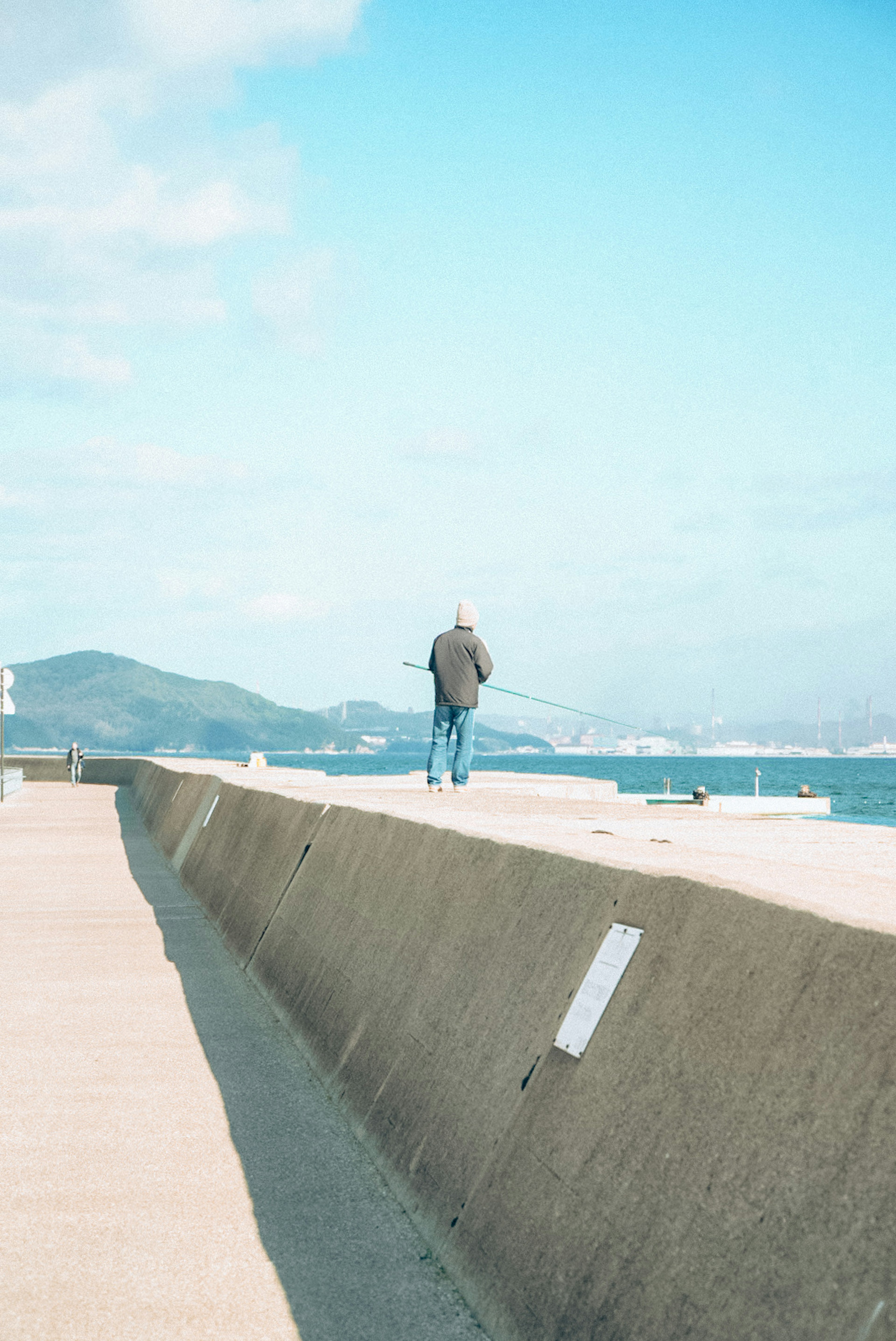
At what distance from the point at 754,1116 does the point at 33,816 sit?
78.9 feet

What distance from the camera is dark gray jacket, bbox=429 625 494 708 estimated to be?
12.9 metres

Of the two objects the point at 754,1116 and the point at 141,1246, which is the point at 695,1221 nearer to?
the point at 754,1116

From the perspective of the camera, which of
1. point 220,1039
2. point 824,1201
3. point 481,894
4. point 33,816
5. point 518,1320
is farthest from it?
point 33,816

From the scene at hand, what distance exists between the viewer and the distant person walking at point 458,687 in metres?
12.9

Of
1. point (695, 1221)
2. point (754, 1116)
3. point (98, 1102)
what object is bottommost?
point (98, 1102)

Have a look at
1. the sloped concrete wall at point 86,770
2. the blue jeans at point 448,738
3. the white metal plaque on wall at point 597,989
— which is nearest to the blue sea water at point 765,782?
the sloped concrete wall at point 86,770

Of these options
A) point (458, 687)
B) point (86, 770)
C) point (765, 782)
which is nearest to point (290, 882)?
point (458, 687)

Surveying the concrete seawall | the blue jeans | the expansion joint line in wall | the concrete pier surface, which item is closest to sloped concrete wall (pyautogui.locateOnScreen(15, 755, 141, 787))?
the blue jeans

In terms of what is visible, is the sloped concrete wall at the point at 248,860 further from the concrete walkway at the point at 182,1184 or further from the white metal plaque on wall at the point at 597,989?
the white metal plaque on wall at the point at 597,989

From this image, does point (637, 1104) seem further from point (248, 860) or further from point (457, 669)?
point (457, 669)

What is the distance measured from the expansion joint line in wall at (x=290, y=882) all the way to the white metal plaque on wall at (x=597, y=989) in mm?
4091

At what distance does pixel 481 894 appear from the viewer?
174 inches

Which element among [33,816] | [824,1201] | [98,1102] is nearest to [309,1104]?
[98,1102]

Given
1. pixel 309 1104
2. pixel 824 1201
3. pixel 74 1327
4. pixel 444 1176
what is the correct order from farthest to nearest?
pixel 309 1104 < pixel 444 1176 < pixel 74 1327 < pixel 824 1201
